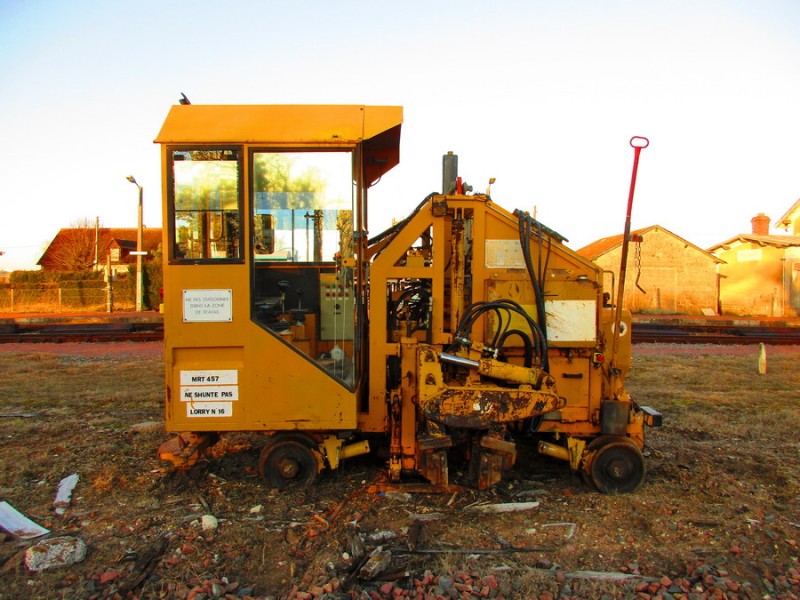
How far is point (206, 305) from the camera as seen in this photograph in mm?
4129

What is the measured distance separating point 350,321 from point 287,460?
1.20 meters

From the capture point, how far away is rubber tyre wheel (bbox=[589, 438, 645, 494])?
172 inches

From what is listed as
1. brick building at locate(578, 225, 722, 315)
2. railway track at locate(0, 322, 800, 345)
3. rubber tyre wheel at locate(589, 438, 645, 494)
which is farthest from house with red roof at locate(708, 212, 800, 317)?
rubber tyre wheel at locate(589, 438, 645, 494)

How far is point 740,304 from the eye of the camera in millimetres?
27984

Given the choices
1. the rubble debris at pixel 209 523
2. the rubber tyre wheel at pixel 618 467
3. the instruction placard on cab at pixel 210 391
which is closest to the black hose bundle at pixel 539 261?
the rubber tyre wheel at pixel 618 467

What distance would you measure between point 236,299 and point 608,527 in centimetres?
313

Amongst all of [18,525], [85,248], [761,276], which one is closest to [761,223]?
[761,276]

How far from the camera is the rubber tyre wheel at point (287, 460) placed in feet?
14.1

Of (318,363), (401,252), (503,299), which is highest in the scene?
(401,252)

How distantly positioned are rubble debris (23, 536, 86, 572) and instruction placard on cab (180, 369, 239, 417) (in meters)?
1.09

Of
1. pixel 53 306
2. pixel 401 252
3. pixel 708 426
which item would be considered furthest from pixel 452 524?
pixel 53 306

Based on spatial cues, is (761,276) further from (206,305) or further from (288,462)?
(206,305)

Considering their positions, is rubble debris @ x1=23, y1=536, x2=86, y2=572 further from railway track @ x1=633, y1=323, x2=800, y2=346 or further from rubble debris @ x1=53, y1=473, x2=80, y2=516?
railway track @ x1=633, y1=323, x2=800, y2=346

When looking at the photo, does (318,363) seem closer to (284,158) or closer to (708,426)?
(284,158)
